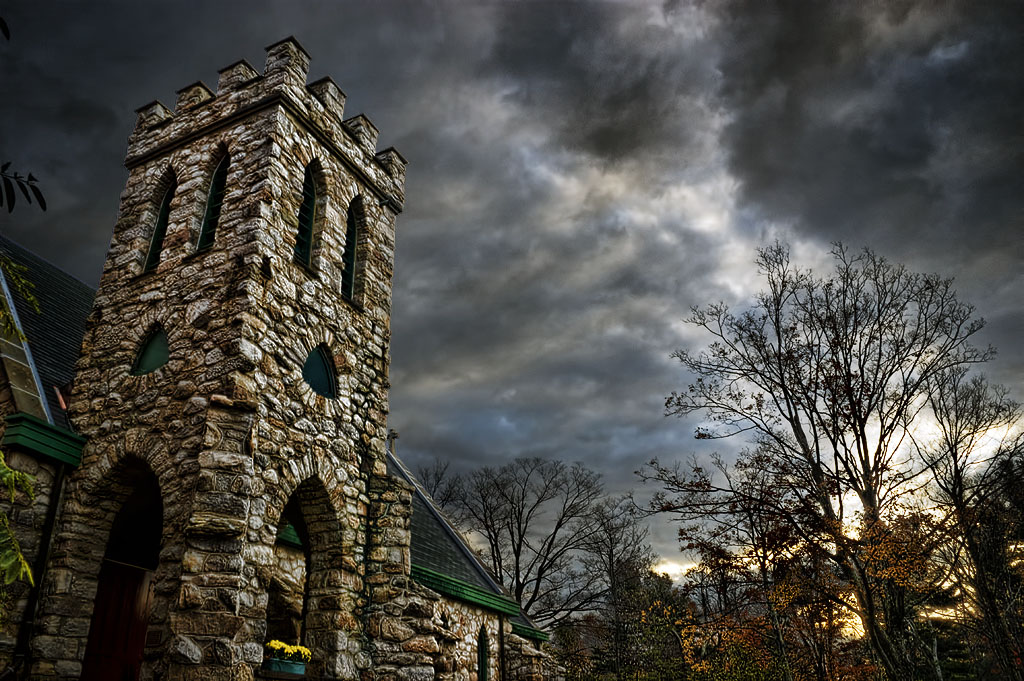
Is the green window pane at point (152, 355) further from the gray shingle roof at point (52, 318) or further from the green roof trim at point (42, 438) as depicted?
the gray shingle roof at point (52, 318)

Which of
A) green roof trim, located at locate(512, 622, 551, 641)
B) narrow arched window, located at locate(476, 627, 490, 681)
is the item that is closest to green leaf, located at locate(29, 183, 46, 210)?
narrow arched window, located at locate(476, 627, 490, 681)

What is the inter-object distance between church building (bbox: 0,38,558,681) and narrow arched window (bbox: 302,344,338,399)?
1.1 inches

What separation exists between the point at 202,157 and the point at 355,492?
5.57 m

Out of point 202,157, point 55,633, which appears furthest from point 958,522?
point 202,157

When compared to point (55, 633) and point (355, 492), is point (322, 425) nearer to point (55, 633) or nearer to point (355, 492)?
point (355, 492)

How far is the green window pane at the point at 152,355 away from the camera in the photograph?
771cm

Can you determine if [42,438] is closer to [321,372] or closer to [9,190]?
[321,372]

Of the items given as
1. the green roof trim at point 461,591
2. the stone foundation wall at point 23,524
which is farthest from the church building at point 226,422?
the green roof trim at point 461,591

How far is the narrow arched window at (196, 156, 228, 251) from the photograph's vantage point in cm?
853

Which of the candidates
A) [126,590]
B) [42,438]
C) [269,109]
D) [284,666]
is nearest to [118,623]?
[126,590]

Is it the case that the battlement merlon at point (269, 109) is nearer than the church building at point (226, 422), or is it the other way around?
the church building at point (226, 422)

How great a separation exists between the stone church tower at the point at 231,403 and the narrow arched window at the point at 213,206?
0.03m

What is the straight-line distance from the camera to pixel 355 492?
8.41 m

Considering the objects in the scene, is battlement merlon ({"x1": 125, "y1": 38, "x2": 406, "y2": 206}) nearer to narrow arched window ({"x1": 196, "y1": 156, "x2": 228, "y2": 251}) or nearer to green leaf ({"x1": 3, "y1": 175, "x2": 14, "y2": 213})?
narrow arched window ({"x1": 196, "y1": 156, "x2": 228, "y2": 251})
